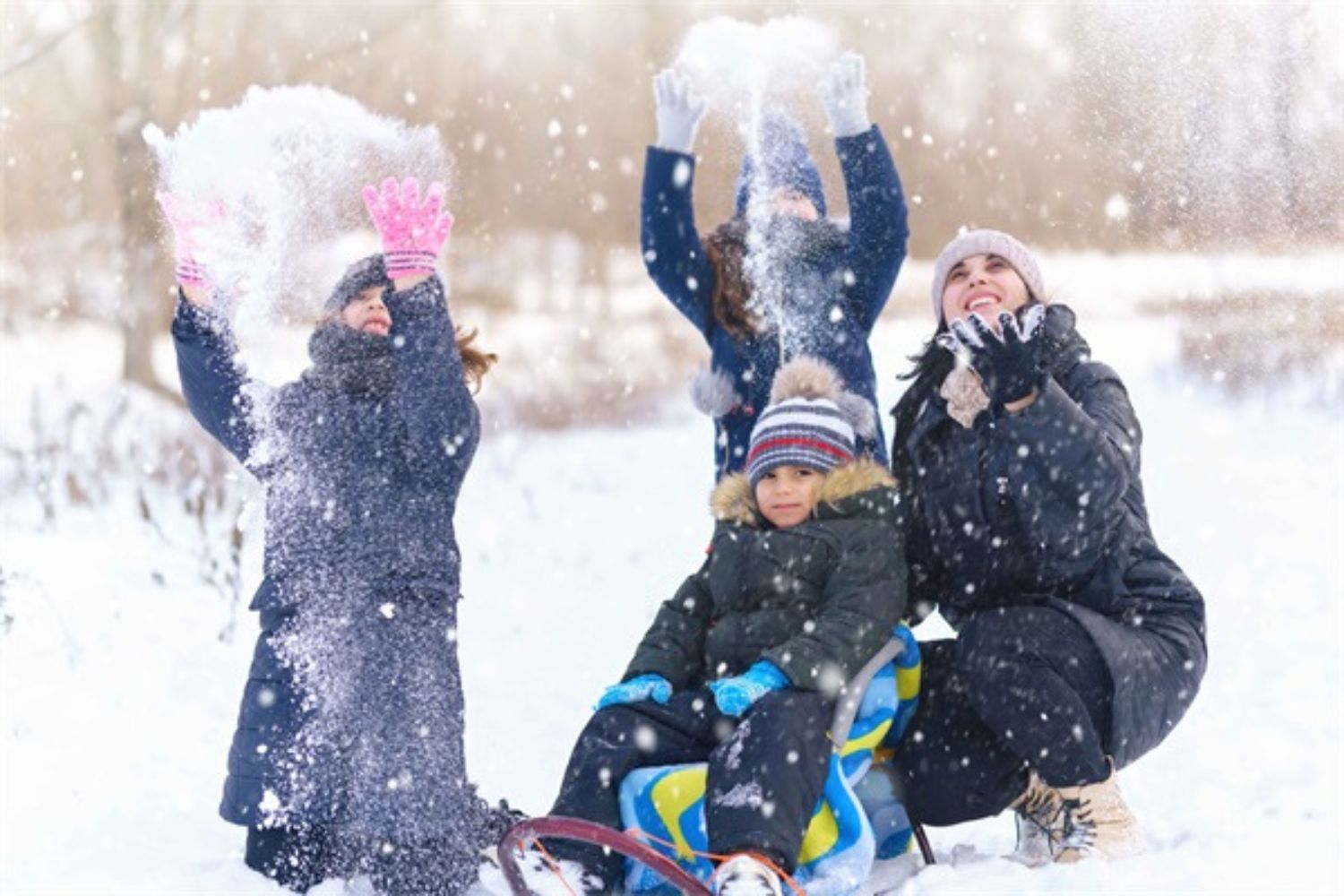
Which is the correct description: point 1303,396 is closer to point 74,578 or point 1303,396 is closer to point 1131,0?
point 1131,0

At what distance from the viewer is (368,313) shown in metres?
3.85

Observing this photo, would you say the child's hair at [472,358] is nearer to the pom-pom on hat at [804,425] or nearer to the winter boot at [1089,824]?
the pom-pom on hat at [804,425]

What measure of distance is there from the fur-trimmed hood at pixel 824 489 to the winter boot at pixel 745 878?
103cm

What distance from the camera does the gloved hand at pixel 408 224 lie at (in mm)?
3535

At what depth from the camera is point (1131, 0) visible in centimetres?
1012

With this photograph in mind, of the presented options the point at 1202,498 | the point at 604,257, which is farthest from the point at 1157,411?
the point at 604,257

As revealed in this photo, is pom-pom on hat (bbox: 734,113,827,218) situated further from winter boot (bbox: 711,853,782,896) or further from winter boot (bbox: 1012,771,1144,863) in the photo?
winter boot (bbox: 711,853,782,896)

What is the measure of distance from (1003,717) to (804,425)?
35.6 inches

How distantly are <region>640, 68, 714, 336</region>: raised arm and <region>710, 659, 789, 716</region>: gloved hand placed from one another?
1447 millimetres

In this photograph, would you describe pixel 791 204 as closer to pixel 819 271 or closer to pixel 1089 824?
pixel 819 271

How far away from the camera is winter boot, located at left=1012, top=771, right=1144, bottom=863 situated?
11.2 feet

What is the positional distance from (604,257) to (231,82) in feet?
12.2

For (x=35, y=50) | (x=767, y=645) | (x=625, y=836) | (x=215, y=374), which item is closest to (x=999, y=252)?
(x=767, y=645)

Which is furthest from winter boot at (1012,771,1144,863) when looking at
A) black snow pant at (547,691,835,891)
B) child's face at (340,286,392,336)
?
child's face at (340,286,392,336)
